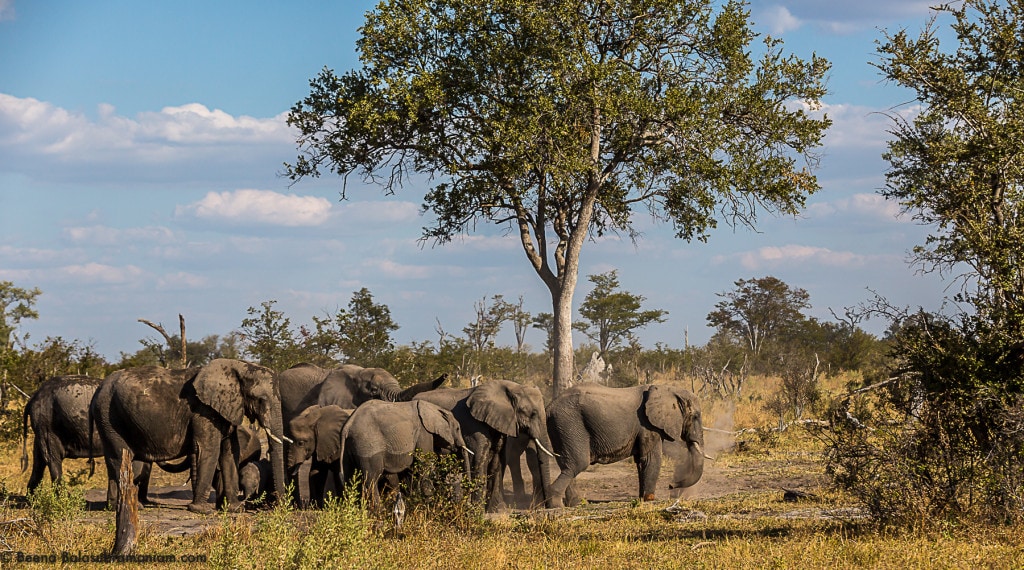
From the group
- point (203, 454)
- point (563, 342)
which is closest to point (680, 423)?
point (203, 454)

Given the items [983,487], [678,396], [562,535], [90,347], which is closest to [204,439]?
[562,535]

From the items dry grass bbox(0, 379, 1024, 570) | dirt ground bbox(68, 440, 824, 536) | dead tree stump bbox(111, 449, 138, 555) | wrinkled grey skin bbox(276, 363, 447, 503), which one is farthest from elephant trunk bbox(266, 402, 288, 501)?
dead tree stump bbox(111, 449, 138, 555)

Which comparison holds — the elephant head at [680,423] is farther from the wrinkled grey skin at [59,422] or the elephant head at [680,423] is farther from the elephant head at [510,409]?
the wrinkled grey skin at [59,422]

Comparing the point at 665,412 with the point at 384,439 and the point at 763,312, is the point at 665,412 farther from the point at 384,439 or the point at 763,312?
the point at 763,312

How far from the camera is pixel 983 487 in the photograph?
10922mm

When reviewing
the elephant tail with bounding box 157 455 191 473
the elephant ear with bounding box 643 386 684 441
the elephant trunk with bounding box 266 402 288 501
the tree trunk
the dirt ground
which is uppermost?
the tree trunk

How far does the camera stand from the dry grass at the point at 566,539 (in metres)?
8.43

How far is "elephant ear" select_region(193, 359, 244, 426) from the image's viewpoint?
50.8 ft

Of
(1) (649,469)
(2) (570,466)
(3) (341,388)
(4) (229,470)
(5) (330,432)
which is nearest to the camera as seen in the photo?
(5) (330,432)

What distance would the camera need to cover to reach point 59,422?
1606 cm

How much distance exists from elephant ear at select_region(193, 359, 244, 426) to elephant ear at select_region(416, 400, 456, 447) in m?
2.95

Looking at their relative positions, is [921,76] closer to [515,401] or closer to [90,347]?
[515,401]

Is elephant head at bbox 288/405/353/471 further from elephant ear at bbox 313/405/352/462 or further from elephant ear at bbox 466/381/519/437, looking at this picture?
elephant ear at bbox 466/381/519/437

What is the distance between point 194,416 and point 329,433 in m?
2.26
